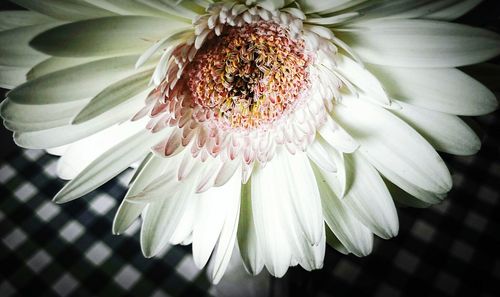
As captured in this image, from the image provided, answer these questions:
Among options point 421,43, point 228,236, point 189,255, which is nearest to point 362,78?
point 421,43

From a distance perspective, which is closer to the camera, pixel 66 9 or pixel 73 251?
pixel 66 9

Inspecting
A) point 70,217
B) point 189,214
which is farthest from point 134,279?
point 189,214

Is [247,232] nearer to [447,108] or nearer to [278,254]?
[278,254]

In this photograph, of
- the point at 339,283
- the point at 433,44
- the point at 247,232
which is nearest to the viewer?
the point at 433,44

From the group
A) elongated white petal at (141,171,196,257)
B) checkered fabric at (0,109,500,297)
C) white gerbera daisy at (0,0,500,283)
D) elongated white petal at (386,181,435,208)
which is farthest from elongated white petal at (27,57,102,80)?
checkered fabric at (0,109,500,297)

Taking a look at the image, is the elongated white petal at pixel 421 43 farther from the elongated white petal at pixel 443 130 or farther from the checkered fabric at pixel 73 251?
the checkered fabric at pixel 73 251

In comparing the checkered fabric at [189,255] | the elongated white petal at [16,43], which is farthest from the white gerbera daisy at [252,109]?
the checkered fabric at [189,255]

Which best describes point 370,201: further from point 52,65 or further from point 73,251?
point 73,251
